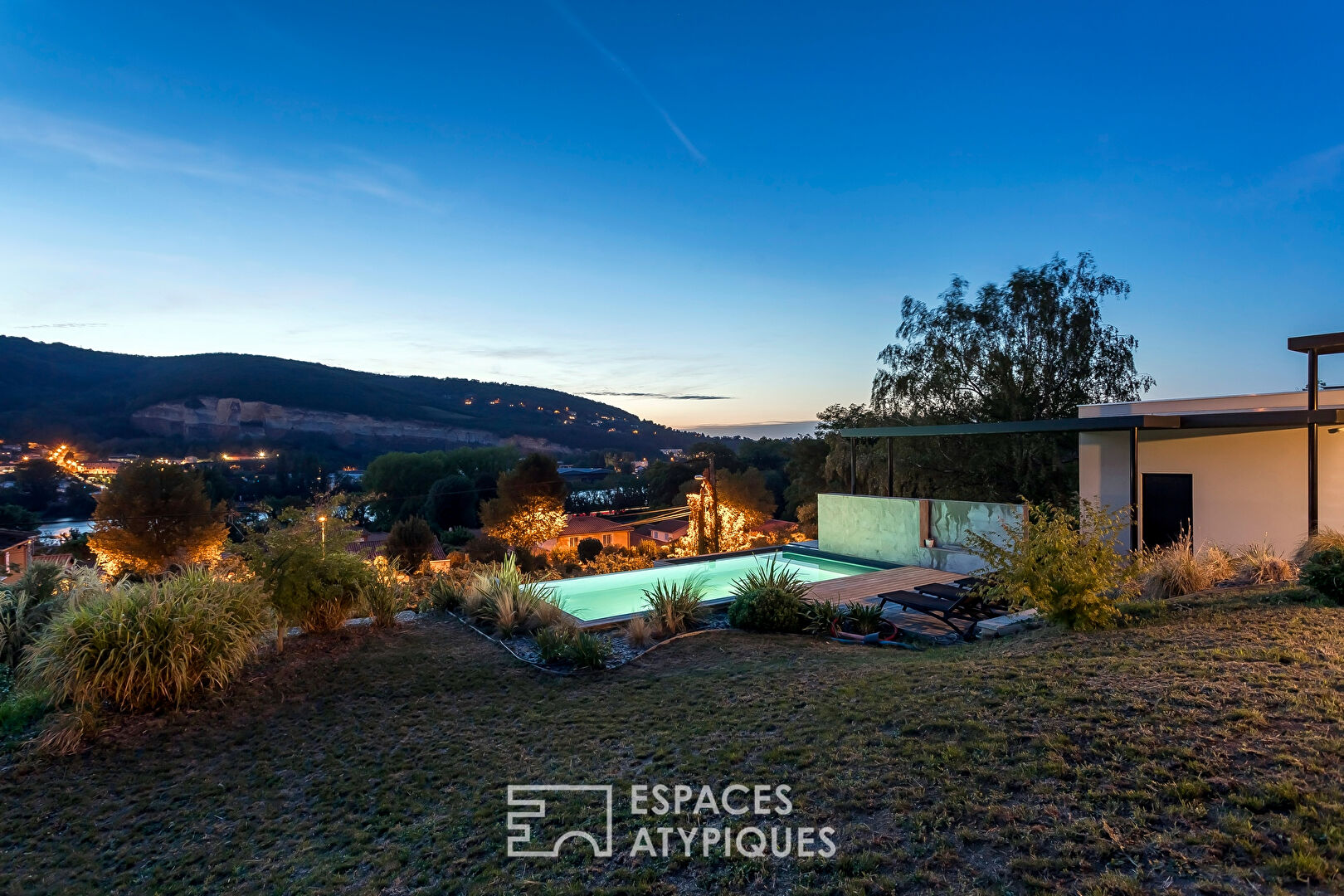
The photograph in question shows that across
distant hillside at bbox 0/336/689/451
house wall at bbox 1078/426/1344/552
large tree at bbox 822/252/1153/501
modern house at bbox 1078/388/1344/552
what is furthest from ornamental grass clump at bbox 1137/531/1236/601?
distant hillside at bbox 0/336/689/451

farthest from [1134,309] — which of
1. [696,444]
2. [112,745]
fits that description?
[696,444]

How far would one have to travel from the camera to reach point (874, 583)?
929 cm

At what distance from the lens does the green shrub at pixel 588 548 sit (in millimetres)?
32366

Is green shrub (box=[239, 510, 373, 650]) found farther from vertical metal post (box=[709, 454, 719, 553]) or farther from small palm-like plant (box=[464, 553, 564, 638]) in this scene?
vertical metal post (box=[709, 454, 719, 553])

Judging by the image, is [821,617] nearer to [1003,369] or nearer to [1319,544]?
[1319,544]

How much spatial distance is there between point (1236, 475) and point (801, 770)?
10.1 meters

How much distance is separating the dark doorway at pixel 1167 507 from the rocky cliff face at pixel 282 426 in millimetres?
42191

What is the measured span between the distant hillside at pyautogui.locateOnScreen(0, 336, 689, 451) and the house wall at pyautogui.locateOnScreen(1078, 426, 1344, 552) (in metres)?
Answer: 40.8

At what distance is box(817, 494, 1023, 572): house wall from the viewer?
392 inches

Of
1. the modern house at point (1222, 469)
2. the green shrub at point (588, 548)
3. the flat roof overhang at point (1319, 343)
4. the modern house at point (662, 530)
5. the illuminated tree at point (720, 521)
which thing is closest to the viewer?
the flat roof overhang at point (1319, 343)

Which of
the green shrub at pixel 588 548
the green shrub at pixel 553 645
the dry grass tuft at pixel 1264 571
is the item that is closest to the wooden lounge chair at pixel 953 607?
the dry grass tuft at pixel 1264 571

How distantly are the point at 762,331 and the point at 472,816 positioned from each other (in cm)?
1969

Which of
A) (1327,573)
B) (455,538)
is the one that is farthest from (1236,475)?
(455,538)

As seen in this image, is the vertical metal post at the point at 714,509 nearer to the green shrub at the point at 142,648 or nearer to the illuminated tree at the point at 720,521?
the illuminated tree at the point at 720,521
